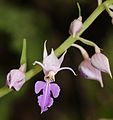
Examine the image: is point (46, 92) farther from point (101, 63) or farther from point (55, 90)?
point (101, 63)

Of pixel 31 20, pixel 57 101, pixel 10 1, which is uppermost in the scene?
→ pixel 10 1

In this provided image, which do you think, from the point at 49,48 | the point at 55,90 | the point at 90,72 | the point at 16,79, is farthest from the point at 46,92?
the point at 49,48

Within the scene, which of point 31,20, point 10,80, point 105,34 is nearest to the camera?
point 10,80

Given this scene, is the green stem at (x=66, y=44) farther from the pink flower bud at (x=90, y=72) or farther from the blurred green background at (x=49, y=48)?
the blurred green background at (x=49, y=48)

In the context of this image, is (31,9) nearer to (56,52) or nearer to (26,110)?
(26,110)

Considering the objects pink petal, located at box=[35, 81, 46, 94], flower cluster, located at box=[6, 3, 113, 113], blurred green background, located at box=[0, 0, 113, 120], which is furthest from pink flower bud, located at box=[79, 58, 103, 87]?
blurred green background, located at box=[0, 0, 113, 120]

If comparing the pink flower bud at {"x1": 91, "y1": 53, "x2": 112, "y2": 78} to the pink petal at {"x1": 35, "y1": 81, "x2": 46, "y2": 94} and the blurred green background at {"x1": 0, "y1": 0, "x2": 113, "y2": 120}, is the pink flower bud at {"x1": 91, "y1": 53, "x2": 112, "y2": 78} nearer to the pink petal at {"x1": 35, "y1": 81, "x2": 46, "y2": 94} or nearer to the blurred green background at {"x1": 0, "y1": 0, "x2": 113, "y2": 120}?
the pink petal at {"x1": 35, "y1": 81, "x2": 46, "y2": 94}

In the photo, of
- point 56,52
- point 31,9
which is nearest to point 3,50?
point 31,9

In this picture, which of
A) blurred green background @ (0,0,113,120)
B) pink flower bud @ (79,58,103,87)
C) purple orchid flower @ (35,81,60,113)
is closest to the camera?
purple orchid flower @ (35,81,60,113)
